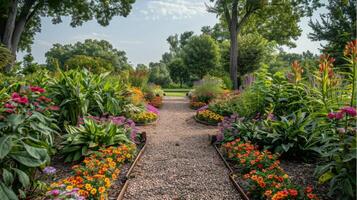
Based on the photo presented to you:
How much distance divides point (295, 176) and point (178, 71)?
111 ft

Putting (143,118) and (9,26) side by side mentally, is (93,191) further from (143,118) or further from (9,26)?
(9,26)

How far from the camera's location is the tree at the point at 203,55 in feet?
99.0

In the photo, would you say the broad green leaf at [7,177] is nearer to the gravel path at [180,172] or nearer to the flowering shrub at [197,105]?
the gravel path at [180,172]

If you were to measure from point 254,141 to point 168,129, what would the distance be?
3.05 m

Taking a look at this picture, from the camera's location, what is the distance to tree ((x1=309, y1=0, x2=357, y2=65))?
49.3ft

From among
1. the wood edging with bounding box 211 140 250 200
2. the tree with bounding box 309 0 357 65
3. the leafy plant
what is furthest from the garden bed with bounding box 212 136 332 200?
the tree with bounding box 309 0 357 65

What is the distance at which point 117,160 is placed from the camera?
11.2ft

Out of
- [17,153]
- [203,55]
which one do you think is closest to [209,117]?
[17,153]

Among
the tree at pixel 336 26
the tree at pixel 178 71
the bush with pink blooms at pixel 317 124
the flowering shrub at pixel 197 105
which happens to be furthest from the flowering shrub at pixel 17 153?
the tree at pixel 178 71

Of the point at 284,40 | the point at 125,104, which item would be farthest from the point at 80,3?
the point at 284,40

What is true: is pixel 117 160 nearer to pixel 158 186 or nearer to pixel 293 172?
pixel 158 186

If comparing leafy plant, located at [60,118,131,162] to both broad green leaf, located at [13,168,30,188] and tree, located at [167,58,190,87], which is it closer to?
broad green leaf, located at [13,168,30,188]

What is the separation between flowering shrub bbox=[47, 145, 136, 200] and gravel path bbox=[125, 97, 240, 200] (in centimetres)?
30

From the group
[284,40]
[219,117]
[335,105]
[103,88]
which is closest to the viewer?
[335,105]
